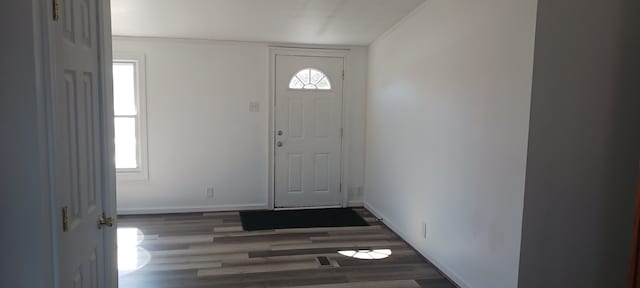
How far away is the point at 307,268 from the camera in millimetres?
3496

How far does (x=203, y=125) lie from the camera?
5.18 meters

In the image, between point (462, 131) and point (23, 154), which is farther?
point (462, 131)

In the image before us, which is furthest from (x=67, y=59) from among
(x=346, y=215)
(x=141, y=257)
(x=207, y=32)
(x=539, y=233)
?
(x=346, y=215)

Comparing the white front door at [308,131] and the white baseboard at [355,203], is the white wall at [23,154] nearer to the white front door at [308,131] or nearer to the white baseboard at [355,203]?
the white front door at [308,131]

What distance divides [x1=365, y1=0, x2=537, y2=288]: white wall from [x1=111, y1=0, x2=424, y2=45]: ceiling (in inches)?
14.6

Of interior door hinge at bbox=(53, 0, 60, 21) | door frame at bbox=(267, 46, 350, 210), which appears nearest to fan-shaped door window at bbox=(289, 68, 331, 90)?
door frame at bbox=(267, 46, 350, 210)

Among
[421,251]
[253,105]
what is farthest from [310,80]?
[421,251]

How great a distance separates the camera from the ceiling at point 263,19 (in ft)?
11.8

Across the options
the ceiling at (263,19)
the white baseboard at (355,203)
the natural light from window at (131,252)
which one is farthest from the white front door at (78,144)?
the white baseboard at (355,203)

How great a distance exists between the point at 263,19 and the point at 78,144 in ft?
9.46

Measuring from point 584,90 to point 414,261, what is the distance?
6.93ft

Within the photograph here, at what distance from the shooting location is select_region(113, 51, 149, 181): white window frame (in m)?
4.93

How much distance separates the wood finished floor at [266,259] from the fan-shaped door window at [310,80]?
6.07 feet

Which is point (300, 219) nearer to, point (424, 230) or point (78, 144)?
point (424, 230)
